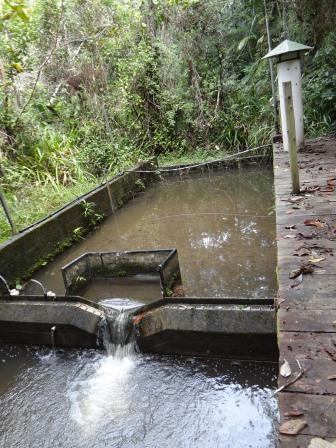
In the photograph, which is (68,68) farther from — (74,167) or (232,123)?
(232,123)

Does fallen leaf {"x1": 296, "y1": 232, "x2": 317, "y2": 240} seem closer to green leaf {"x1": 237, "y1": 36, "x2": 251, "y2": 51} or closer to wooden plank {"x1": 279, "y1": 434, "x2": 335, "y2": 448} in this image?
wooden plank {"x1": 279, "y1": 434, "x2": 335, "y2": 448}

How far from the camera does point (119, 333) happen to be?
412 centimetres

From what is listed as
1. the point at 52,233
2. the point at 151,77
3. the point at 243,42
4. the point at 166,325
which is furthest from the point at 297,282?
the point at 151,77

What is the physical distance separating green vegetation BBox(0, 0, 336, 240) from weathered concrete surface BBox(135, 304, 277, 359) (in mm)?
6026

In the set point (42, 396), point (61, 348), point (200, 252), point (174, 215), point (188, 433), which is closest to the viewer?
point (188, 433)

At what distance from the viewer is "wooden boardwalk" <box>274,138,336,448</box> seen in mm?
1604

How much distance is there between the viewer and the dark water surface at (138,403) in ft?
9.94

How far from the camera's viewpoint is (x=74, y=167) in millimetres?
8914

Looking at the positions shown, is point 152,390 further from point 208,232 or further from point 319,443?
point 208,232

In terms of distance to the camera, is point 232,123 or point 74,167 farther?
point 232,123

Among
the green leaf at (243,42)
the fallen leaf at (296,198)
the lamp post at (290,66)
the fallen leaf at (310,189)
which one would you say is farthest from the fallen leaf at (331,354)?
the green leaf at (243,42)

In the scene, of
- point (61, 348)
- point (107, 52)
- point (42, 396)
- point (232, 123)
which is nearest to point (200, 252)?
point (61, 348)

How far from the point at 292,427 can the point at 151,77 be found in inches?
456

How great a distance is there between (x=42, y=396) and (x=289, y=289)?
8.48 feet
